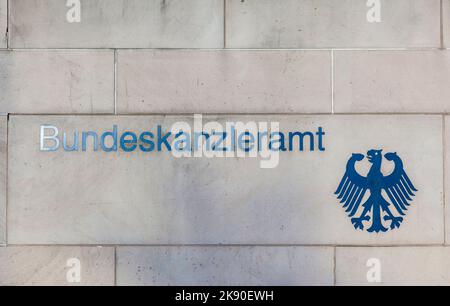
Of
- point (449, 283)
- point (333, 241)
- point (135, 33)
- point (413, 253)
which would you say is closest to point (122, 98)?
point (135, 33)

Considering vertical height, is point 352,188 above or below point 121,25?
below

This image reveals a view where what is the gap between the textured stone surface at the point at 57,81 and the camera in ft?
20.1

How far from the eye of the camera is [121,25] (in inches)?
242

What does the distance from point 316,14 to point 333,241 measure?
8.66ft

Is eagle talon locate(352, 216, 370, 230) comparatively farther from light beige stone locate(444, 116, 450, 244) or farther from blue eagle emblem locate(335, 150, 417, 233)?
light beige stone locate(444, 116, 450, 244)

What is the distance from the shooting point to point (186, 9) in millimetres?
6125

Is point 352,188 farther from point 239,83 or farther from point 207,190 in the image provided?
point 239,83

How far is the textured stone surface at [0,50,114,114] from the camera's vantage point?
6.13 meters

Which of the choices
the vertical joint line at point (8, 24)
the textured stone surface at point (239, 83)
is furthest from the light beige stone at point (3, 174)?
the textured stone surface at point (239, 83)

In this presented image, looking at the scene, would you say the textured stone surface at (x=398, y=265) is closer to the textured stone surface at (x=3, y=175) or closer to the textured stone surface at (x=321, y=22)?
the textured stone surface at (x=321, y=22)

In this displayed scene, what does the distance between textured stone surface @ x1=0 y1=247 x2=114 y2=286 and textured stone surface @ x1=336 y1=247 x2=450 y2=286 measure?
2710mm

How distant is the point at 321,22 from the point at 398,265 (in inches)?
116

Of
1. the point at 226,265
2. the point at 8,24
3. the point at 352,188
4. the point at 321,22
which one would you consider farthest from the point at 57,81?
the point at 352,188
